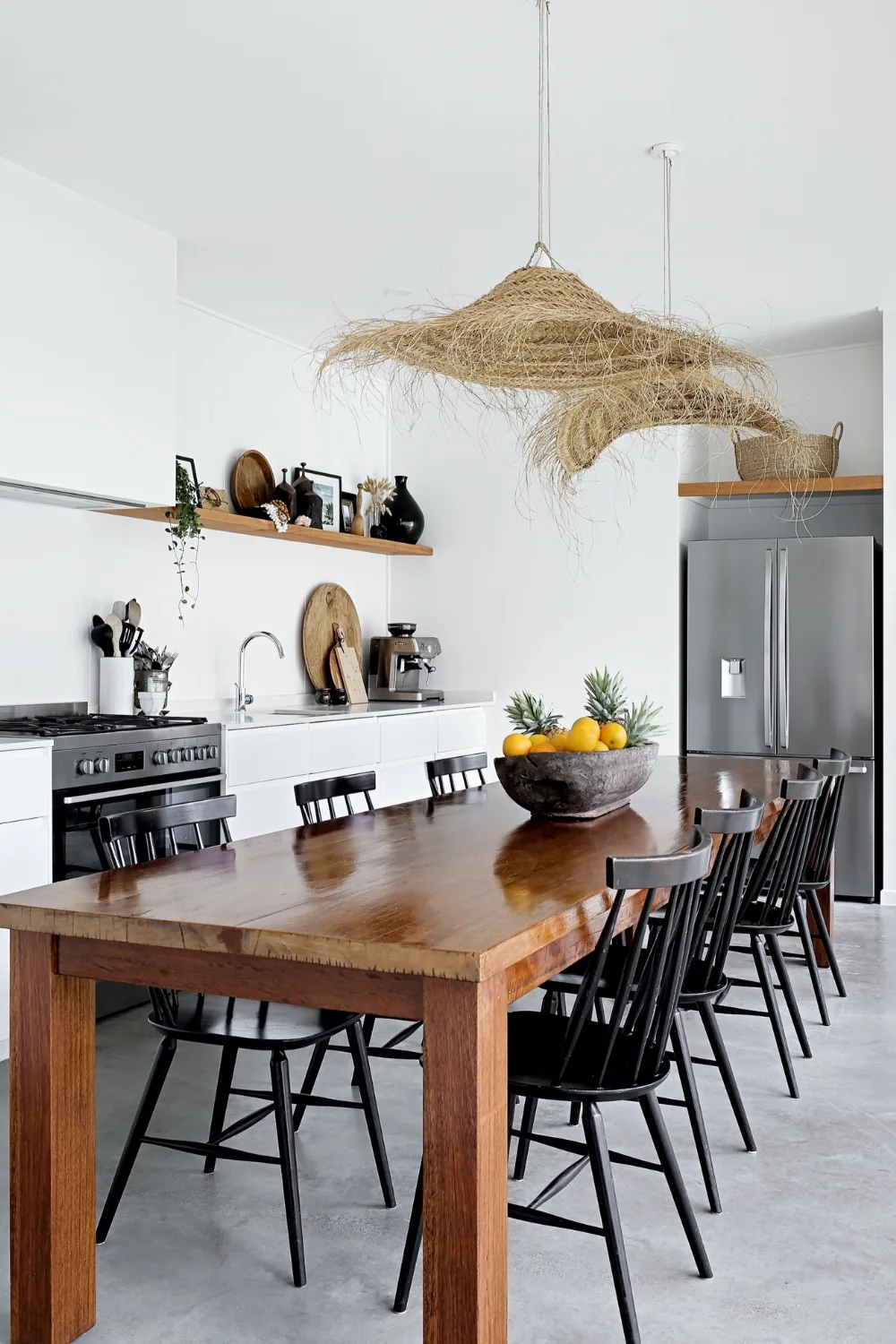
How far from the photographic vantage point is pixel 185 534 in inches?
192

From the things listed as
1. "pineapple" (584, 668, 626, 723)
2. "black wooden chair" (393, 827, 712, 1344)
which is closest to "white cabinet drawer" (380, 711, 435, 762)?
"pineapple" (584, 668, 626, 723)

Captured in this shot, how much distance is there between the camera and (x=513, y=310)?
2.64 meters

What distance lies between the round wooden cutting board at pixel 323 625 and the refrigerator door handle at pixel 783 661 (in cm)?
221

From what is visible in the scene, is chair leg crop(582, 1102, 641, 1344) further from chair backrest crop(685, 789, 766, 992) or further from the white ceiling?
the white ceiling

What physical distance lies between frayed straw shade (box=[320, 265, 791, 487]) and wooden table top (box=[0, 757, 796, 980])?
115 centimetres

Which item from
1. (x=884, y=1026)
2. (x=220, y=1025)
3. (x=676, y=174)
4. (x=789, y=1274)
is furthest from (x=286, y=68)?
(x=884, y=1026)

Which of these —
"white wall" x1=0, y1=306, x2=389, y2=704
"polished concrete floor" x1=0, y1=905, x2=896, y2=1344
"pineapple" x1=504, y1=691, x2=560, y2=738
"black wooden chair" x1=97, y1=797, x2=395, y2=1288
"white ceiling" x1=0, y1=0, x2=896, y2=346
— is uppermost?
"white ceiling" x1=0, y1=0, x2=896, y2=346

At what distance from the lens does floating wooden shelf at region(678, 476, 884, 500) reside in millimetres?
5758

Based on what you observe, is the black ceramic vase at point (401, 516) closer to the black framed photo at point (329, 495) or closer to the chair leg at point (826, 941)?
the black framed photo at point (329, 495)

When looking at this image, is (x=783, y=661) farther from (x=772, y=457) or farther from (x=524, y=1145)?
(x=524, y=1145)

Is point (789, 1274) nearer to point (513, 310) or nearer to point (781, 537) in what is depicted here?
point (513, 310)

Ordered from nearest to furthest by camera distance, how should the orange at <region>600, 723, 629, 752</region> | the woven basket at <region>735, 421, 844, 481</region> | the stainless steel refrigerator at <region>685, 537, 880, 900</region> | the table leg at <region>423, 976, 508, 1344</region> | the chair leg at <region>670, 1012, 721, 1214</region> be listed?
1. the table leg at <region>423, 976, 508, 1344</region>
2. the chair leg at <region>670, 1012, 721, 1214</region>
3. the orange at <region>600, 723, 629, 752</region>
4. the stainless steel refrigerator at <region>685, 537, 880, 900</region>
5. the woven basket at <region>735, 421, 844, 481</region>

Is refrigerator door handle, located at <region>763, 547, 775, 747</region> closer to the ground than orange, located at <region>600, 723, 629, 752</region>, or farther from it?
farther from it

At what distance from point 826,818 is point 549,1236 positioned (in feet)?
6.48
